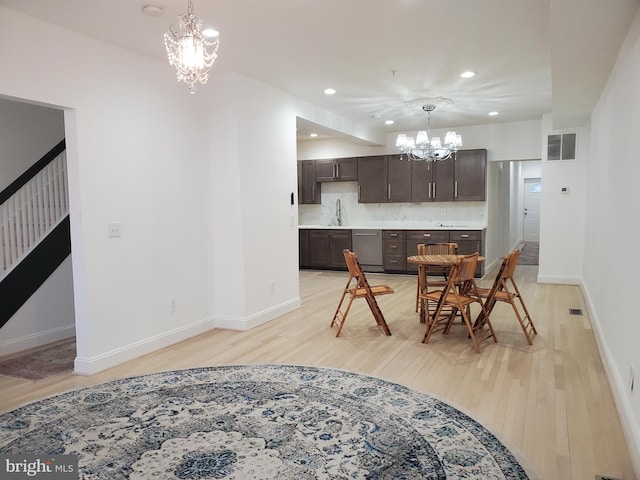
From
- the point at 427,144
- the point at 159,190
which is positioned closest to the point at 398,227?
the point at 427,144

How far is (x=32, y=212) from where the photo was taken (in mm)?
4645

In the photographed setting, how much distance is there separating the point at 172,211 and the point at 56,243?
139 cm

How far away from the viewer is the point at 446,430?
261 cm

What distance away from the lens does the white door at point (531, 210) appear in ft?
46.9

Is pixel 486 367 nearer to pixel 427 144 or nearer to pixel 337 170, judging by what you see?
pixel 427 144

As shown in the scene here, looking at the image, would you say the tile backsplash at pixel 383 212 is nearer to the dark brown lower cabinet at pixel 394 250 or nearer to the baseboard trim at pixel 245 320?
the dark brown lower cabinet at pixel 394 250

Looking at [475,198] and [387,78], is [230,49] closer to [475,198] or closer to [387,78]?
[387,78]

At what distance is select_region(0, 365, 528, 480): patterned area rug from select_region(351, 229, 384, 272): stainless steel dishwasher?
5211 mm

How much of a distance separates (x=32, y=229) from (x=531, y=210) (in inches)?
541

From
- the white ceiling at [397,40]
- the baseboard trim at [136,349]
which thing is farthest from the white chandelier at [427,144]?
the baseboard trim at [136,349]

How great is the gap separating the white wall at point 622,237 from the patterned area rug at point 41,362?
3949mm

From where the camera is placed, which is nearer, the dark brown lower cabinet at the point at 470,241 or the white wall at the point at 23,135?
the white wall at the point at 23,135

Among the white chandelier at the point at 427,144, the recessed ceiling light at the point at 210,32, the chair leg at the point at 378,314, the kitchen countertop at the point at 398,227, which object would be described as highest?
the recessed ceiling light at the point at 210,32

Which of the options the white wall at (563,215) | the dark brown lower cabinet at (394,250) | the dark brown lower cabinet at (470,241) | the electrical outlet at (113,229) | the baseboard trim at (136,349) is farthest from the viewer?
the dark brown lower cabinet at (394,250)
